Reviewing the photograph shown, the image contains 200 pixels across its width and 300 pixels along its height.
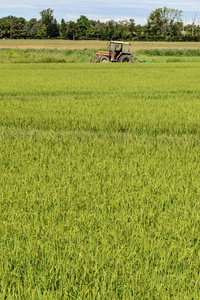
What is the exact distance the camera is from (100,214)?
78.5 inches

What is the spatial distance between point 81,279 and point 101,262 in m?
0.14

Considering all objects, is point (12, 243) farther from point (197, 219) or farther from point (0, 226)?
point (197, 219)

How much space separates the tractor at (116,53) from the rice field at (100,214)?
18.3m

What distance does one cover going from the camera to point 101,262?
1509 mm

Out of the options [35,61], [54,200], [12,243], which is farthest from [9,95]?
[35,61]

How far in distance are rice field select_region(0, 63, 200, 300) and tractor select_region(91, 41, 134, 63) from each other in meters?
18.3

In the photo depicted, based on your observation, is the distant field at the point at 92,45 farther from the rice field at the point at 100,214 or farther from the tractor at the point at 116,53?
the rice field at the point at 100,214

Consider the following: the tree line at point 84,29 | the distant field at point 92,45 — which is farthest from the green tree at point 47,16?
the distant field at point 92,45

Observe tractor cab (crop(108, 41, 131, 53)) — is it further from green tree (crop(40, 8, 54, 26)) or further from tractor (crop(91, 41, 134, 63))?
green tree (crop(40, 8, 54, 26))

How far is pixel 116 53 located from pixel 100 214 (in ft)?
71.1

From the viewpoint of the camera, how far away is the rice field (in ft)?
4.62

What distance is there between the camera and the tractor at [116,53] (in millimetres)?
21828

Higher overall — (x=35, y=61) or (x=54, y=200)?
(x=35, y=61)

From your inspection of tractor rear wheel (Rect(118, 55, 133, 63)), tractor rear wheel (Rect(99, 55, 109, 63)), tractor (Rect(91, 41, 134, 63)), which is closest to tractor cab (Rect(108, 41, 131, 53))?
tractor (Rect(91, 41, 134, 63))
